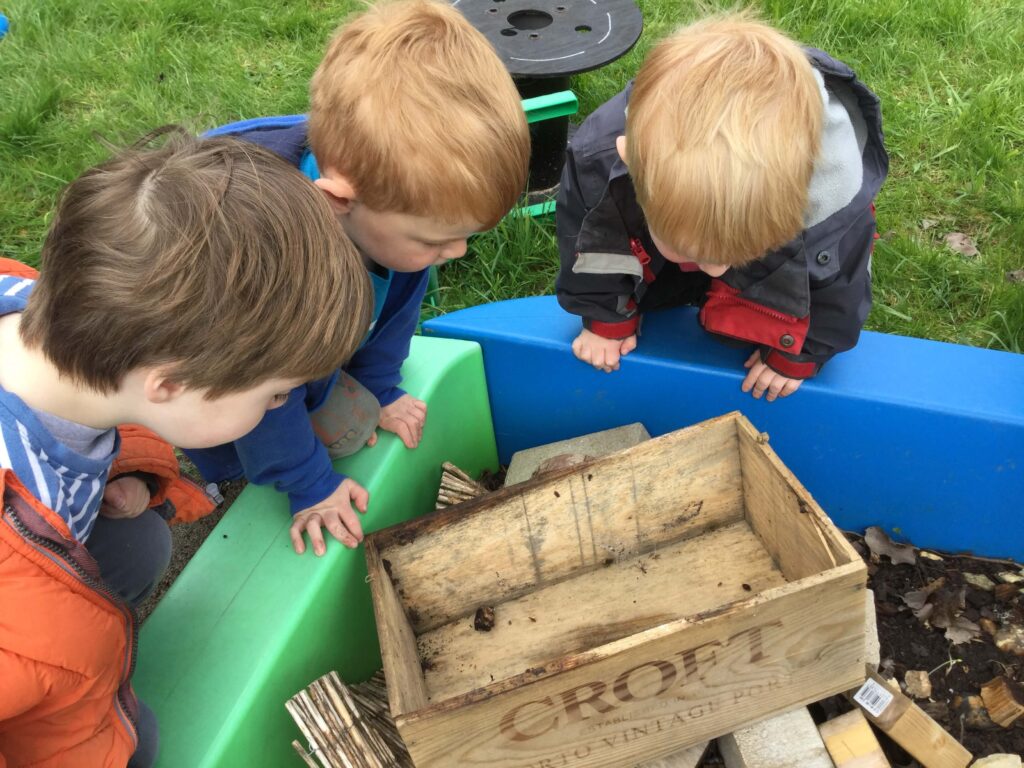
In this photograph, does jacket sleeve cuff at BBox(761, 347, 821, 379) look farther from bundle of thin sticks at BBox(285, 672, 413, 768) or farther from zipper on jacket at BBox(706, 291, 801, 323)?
bundle of thin sticks at BBox(285, 672, 413, 768)

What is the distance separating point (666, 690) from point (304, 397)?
69 centimetres

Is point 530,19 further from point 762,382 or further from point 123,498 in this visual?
point 123,498

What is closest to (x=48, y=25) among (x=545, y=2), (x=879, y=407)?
(x=545, y=2)

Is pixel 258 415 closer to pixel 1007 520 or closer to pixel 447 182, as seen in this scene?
pixel 447 182

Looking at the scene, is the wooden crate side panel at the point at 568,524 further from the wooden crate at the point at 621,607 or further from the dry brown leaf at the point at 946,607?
the dry brown leaf at the point at 946,607

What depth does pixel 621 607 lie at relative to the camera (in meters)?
1.45

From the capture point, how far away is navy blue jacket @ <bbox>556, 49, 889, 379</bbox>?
4.15ft

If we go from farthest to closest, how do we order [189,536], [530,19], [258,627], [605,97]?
1. [605,97]
2. [530,19]
3. [189,536]
4. [258,627]

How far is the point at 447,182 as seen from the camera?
1.07 m

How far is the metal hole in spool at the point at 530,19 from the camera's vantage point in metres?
2.28

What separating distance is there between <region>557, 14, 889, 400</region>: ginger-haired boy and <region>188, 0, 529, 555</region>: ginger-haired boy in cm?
22

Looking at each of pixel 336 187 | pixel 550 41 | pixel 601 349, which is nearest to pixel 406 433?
pixel 601 349

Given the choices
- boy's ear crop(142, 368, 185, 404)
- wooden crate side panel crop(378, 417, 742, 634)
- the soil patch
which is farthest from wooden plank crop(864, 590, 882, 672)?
the soil patch

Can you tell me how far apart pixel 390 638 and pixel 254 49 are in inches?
100
